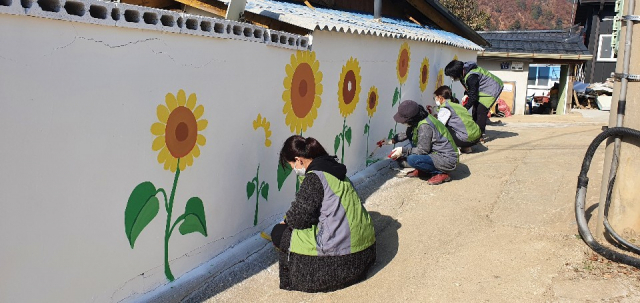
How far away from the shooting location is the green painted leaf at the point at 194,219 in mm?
3766

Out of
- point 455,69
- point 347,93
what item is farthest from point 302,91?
point 455,69

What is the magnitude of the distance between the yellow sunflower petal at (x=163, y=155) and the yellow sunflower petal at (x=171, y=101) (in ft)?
0.82

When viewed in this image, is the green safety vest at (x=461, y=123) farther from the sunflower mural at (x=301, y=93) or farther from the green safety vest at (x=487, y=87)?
the sunflower mural at (x=301, y=93)

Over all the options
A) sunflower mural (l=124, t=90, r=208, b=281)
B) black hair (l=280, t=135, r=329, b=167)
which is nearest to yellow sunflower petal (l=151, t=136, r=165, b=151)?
sunflower mural (l=124, t=90, r=208, b=281)

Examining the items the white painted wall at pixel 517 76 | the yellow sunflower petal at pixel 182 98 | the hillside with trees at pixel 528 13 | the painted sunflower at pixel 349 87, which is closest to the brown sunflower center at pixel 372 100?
the painted sunflower at pixel 349 87

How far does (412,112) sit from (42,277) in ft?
13.8

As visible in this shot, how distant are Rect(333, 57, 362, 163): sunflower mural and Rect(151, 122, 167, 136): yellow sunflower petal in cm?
272

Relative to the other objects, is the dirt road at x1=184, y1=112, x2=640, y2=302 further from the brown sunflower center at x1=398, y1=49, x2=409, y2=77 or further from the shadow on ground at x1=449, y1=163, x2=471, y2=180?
the brown sunflower center at x1=398, y1=49, x2=409, y2=77

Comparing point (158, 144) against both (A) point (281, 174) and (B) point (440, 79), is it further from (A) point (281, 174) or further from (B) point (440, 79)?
(B) point (440, 79)

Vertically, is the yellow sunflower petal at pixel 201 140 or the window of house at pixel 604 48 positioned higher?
the window of house at pixel 604 48

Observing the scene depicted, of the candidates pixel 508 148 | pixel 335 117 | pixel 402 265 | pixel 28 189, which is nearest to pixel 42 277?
pixel 28 189

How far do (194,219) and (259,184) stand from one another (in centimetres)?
84

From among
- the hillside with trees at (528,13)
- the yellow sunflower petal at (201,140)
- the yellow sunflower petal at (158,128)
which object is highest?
the hillside with trees at (528,13)

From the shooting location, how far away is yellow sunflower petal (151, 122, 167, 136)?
338cm
